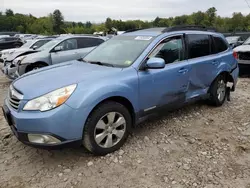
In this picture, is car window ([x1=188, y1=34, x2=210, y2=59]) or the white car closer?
car window ([x1=188, y1=34, x2=210, y2=59])

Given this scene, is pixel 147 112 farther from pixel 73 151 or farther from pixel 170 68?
pixel 73 151

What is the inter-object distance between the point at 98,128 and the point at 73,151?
0.59 m

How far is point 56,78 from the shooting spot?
338 cm

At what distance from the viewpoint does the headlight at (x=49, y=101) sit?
9.68ft

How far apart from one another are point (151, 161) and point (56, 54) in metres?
5.77

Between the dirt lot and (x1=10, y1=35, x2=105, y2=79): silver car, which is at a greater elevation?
(x1=10, y1=35, x2=105, y2=79): silver car

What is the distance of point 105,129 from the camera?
3.37m

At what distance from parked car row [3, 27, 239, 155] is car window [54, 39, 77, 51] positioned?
4.15 metres

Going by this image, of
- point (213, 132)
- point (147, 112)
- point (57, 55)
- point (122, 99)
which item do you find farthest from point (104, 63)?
point (57, 55)

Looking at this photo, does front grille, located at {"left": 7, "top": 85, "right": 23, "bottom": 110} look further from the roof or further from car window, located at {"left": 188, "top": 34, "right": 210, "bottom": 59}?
car window, located at {"left": 188, "top": 34, "right": 210, "bottom": 59}

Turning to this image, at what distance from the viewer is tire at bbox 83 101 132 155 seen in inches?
126

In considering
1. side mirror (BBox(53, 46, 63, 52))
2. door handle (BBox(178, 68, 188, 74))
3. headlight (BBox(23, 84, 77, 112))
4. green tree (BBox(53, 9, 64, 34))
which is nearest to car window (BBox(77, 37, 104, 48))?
side mirror (BBox(53, 46, 63, 52))

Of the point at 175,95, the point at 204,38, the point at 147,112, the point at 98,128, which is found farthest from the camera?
the point at 204,38

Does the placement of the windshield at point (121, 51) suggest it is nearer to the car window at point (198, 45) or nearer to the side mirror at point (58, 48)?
the car window at point (198, 45)
